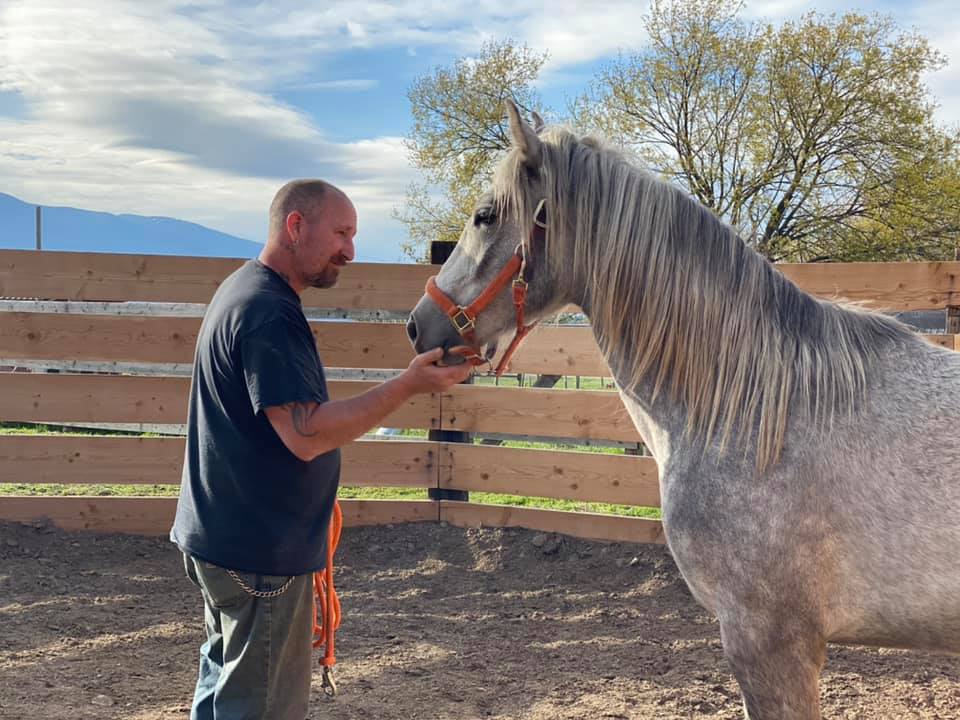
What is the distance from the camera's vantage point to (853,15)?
63.9 ft

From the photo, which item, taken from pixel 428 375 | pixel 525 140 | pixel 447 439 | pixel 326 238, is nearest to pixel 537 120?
pixel 525 140

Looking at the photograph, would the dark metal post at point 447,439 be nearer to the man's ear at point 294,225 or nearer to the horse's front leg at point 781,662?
the man's ear at point 294,225

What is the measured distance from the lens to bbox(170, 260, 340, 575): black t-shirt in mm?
1872

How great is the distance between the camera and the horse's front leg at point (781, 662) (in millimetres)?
1945

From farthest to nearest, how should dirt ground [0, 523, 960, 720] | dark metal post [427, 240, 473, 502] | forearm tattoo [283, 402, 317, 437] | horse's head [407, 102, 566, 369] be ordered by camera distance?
1. dark metal post [427, 240, 473, 502]
2. dirt ground [0, 523, 960, 720]
3. horse's head [407, 102, 566, 369]
4. forearm tattoo [283, 402, 317, 437]

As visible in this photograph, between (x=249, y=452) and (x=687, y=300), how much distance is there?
1.21 metres

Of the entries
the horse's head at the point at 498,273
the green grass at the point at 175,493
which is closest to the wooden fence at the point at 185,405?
the green grass at the point at 175,493

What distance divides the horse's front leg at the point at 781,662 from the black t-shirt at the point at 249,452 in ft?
3.70

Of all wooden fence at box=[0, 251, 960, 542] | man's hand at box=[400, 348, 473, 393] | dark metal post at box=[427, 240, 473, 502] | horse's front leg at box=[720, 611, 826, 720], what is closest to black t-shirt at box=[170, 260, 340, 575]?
man's hand at box=[400, 348, 473, 393]

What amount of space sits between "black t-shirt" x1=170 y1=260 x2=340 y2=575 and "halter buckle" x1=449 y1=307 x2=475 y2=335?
0.42 m

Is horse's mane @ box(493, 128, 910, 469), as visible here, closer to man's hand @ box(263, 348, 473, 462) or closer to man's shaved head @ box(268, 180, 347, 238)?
man's shaved head @ box(268, 180, 347, 238)

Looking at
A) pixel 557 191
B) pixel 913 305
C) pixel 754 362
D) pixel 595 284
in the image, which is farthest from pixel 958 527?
pixel 913 305

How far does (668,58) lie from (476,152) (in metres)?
5.46

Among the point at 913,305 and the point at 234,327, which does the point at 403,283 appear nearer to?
the point at 913,305
